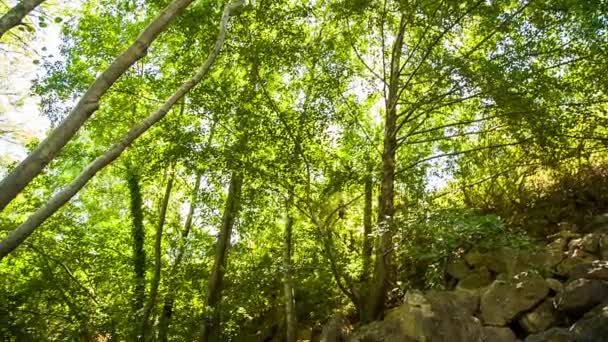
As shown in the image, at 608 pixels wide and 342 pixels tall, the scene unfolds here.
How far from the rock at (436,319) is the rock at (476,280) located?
1.30 meters

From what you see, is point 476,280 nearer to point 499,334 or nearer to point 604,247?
point 499,334

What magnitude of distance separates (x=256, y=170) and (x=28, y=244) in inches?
178

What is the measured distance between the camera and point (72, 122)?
86.6 inches

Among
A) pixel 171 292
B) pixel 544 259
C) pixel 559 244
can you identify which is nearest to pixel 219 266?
pixel 171 292

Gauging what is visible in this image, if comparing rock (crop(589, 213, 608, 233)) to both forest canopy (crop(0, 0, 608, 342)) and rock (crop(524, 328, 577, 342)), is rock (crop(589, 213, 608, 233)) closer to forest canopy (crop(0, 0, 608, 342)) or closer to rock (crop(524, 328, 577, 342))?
forest canopy (crop(0, 0, 608, 342))

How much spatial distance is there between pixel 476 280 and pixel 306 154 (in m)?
3.68

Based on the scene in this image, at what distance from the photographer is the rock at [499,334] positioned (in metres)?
6.53

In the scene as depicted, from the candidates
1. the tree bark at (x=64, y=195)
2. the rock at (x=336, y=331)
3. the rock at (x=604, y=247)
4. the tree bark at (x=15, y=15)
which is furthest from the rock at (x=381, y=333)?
the tree bark at (x=15, y=15)

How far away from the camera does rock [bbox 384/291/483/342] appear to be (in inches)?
255

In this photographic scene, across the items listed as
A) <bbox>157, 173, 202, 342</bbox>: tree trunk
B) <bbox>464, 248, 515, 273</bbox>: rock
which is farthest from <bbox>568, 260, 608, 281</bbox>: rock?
<bbox>157, 173, 202, 342</bbox>: tree trunk

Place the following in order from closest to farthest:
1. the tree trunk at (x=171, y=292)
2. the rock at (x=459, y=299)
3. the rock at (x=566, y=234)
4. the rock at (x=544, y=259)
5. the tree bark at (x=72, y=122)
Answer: the tree bark at (x=72, y=122)
the rock at (x=459, y=299)
the rock at (x=544, y=259)
the rock at (x=566, y=234)
the tree trunk at (x=171, y=292)

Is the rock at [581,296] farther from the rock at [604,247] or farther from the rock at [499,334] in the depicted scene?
the rock at [604,247]

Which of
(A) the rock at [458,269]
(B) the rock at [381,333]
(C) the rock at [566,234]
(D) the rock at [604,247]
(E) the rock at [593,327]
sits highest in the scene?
(C) the rock at [566,234]

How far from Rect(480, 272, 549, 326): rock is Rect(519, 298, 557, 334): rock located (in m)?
0.09
